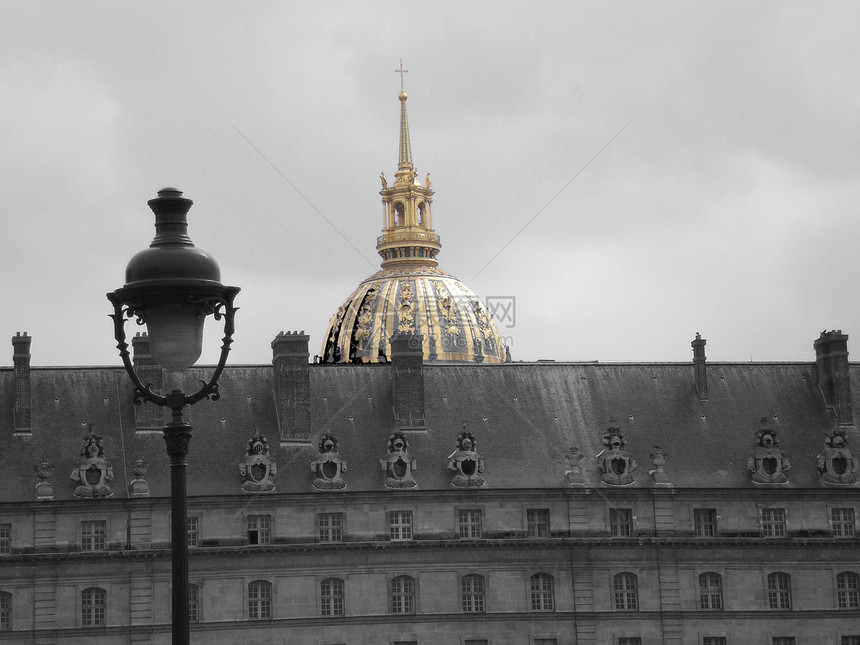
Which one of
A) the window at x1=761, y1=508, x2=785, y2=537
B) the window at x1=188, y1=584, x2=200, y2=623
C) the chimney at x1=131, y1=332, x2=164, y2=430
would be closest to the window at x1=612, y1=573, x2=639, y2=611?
the window at x1=761, y1=508, x2=785, y2=537

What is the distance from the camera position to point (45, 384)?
71625mm

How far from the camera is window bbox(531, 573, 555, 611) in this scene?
7050cm

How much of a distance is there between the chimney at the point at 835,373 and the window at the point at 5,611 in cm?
3465

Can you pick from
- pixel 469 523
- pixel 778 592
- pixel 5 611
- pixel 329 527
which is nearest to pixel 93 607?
pixel 5 611

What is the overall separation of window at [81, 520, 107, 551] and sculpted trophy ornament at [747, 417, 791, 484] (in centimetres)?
2601

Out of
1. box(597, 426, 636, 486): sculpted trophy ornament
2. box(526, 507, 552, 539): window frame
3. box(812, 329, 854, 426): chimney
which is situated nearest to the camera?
box(526, 507, 552, 539): window frame

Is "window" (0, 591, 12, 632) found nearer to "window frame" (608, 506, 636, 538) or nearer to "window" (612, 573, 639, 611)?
"window" (612, 573, 639, 611)

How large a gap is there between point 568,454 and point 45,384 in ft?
69.3

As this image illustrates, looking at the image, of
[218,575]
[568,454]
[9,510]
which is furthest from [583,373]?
[9,510]

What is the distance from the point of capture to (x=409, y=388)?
7325 centimetres

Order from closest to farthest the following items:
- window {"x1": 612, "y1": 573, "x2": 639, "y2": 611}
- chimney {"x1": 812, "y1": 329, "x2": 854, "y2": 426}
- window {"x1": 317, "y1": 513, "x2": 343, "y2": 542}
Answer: window {"x1": 317, "y1": 513, "x2": 343, "y2": 542} < window {"x1": 612, "y1": 573, "x2": 639, "y2": 611} < chimney {"x1": 812, "y1": 329, "x2": 854, "y2": 426}

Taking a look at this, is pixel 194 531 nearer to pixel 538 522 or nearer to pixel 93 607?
pixel 93 607

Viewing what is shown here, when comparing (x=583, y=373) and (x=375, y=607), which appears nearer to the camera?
(x=375, y=607)

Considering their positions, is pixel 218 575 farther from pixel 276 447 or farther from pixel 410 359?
pixel 410 359
